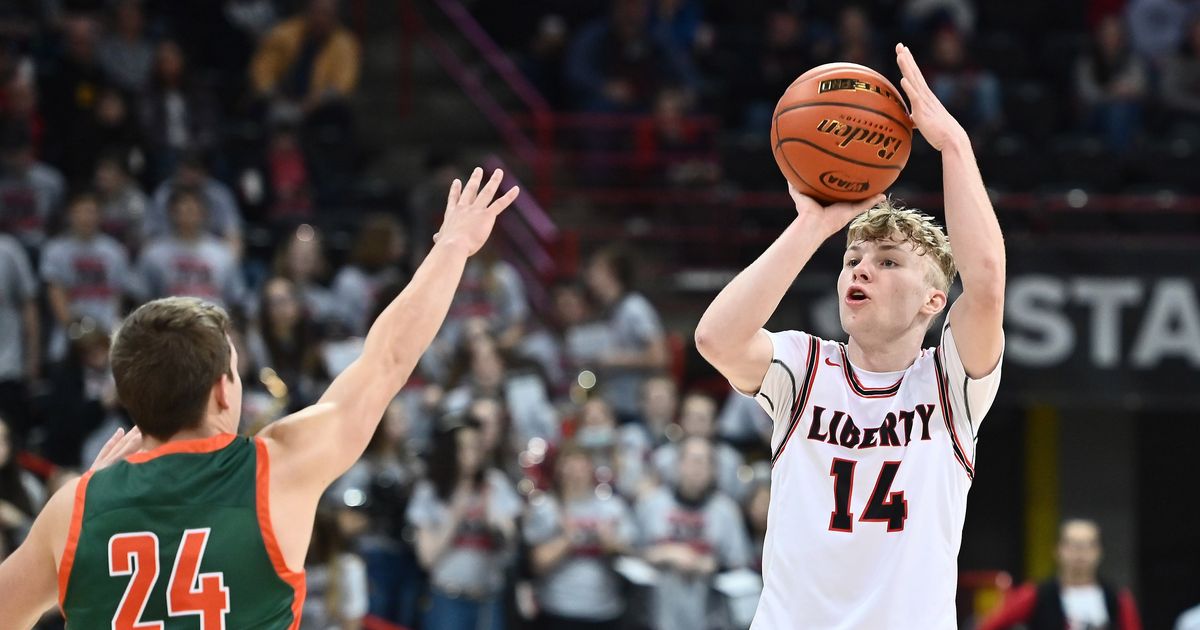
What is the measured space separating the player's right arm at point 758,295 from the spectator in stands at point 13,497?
504 centimetres

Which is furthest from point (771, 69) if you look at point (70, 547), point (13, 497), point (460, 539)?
point (70, 547)

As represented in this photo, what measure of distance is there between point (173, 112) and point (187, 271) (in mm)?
2634

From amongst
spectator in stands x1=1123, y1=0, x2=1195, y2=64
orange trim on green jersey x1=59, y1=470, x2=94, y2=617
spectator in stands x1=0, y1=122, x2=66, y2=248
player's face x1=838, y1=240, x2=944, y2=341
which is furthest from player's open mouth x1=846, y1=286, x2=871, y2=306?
spectator in stands x1=1123, y1=0, x2=1195, y2=64

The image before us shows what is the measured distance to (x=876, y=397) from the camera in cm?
420

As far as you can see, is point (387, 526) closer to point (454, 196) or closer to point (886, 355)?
point (886, 355)

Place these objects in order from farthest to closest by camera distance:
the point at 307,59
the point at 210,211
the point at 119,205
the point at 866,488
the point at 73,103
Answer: the point at 307,59 → the point at 73,103 → the point at 210,211 → the point at 119,205 → the point at 866,488

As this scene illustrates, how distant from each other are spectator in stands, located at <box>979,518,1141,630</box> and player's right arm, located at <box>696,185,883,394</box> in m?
5.41

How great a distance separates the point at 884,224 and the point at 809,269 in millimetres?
7555

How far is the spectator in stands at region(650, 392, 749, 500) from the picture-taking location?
9.64 m

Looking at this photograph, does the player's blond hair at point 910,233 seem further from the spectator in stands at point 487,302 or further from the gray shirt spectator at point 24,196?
the gray shirt spectator at point 24,196

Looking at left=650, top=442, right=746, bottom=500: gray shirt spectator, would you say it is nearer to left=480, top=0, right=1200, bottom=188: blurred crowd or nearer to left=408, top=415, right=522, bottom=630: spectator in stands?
left=408, top=415, right=522, bottom=630: spectator in stands

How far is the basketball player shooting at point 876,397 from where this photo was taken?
4.04 metres

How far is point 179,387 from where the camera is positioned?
3443mm

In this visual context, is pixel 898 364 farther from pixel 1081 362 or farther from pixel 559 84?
pixel 559 84
